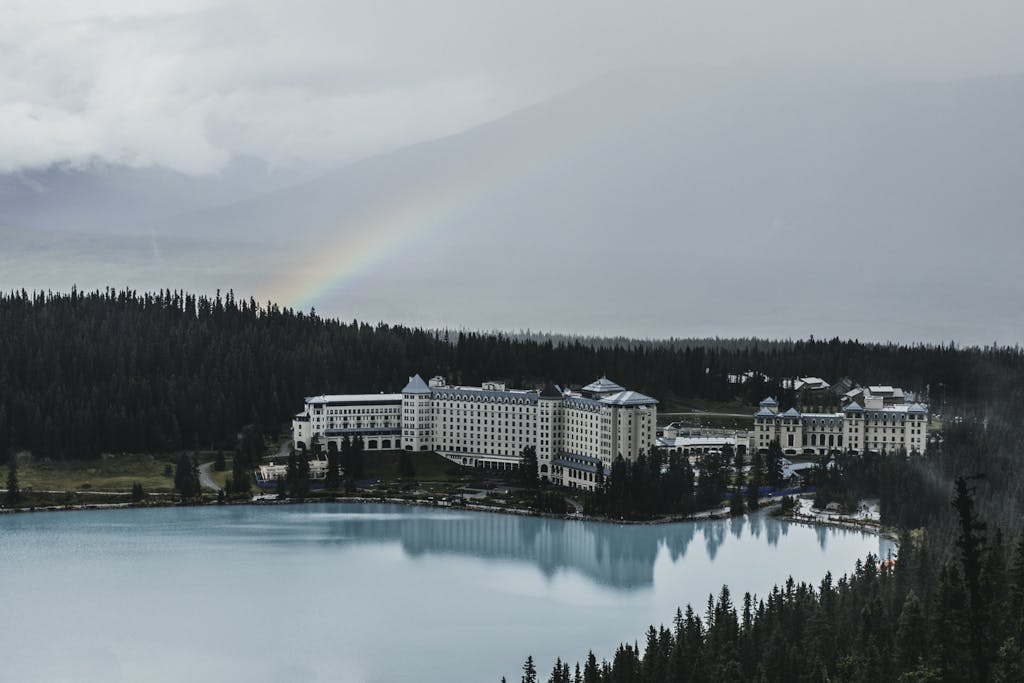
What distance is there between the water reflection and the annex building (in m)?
10.7

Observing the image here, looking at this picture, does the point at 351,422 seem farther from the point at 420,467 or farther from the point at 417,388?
the point at 420,467

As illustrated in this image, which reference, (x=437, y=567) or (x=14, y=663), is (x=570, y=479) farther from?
(x=14, y=663)

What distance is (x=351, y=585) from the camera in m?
32.6

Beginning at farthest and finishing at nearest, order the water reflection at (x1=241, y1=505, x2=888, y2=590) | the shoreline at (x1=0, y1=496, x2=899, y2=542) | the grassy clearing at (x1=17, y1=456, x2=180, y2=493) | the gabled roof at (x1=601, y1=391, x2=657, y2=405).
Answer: the grassy clearing at (x1=17, y1=456, x2=180, y2=493), the gabled roof at (x1=601, y1=391, x2=657, y2=405), the shoreline at (x1=0, y1=496, x2=899, y2=542), the water reflection at (x1=241, y1=505, x2=888, y2=590)

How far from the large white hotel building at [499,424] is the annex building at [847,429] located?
5332 mm

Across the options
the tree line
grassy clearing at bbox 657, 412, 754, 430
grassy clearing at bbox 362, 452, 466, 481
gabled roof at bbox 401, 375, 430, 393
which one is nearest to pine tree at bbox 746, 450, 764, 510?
grassy clearing at bbox 657, 412, 754, 430

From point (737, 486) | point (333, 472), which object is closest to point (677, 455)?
point (737, 486)

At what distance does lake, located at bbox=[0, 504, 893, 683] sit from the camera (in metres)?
26.0

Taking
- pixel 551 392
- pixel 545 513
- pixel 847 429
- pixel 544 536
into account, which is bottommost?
pixel 544 536

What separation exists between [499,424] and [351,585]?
17.0 meters

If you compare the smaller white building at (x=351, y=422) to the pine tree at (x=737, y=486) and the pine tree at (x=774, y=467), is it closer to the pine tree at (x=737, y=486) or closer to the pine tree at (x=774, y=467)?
the pine tree at (x=737, y=486)

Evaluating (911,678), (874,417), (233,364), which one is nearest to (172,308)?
(233,364)

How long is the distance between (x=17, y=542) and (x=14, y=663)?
39.3 feet

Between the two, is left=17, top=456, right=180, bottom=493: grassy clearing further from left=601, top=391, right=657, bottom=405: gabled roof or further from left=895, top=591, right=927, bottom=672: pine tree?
left=895, top=591, right=927, bottom=672: pine tree
